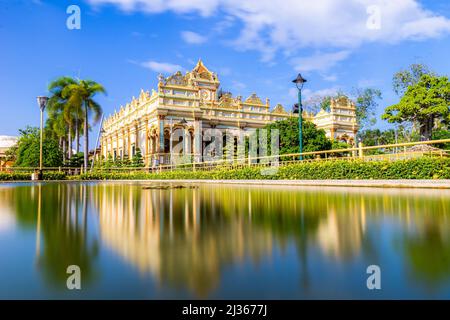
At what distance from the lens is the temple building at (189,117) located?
32.9m

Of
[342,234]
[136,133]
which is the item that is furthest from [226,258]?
[136,133]

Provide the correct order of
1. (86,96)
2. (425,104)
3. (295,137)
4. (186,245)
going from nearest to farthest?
(186,245), (295,137), (425,104), (86,96)

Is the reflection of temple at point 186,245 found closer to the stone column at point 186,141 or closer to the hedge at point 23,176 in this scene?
the hedge at point 23,176

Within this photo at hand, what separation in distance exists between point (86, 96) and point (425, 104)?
27837mm

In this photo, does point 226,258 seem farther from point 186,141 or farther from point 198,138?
point 198,138

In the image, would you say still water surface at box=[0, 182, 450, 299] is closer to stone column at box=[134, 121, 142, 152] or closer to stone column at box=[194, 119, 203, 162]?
stone column at box=[194, 119, 203, 162]

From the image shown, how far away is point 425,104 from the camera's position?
2912cm

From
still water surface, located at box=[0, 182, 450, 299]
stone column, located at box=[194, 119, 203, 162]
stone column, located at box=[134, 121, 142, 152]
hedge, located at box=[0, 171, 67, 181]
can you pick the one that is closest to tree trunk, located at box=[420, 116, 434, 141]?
stone column, located at box=[194, 119, 203, 162]

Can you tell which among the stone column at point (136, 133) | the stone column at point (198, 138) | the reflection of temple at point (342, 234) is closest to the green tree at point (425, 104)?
the stone column at point (198, 138)

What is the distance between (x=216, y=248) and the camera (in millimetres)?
2461
